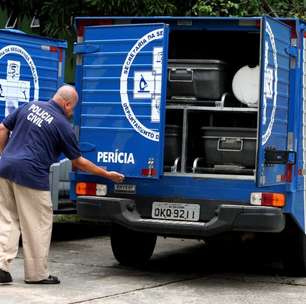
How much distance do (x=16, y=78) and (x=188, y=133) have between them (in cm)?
222

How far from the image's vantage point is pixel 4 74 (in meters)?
8.46

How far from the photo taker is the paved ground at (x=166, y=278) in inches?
255

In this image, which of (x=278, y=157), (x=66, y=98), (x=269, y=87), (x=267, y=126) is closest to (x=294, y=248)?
(x=278, y=157)

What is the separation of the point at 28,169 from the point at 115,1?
16.9 ft

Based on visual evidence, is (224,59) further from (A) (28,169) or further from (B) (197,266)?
(A) (28,169)

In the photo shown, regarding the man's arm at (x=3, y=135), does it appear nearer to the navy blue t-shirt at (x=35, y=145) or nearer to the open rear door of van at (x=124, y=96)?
the navy blue t-shirt at (x=35, y=145)

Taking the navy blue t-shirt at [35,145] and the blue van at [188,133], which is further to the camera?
the blue van at [188,133]

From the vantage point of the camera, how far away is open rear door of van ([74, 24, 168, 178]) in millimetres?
6922

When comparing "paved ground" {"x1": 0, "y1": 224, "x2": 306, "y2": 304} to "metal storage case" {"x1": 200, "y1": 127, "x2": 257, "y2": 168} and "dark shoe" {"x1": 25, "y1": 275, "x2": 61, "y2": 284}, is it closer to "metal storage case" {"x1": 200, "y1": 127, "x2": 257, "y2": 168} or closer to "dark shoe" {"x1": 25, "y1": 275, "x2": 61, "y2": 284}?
"dark shoe" {"x1": 25, "y1": 275, "x2": 61, "y2": 284}

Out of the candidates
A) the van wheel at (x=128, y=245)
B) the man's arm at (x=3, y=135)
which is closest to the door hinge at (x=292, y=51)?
the van wheel at (x=128, y=245)

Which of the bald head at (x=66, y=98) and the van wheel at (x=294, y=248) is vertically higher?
the bald head at (x=66, y=98)

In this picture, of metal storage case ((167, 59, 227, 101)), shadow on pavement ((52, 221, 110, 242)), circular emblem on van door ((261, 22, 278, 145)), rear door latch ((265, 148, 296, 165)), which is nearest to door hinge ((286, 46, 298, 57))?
circular emblem on van door ((261, 22, 278, 145))

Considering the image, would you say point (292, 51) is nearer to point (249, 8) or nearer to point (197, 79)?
point (197, 79)

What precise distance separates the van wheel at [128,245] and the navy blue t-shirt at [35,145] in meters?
1.63
